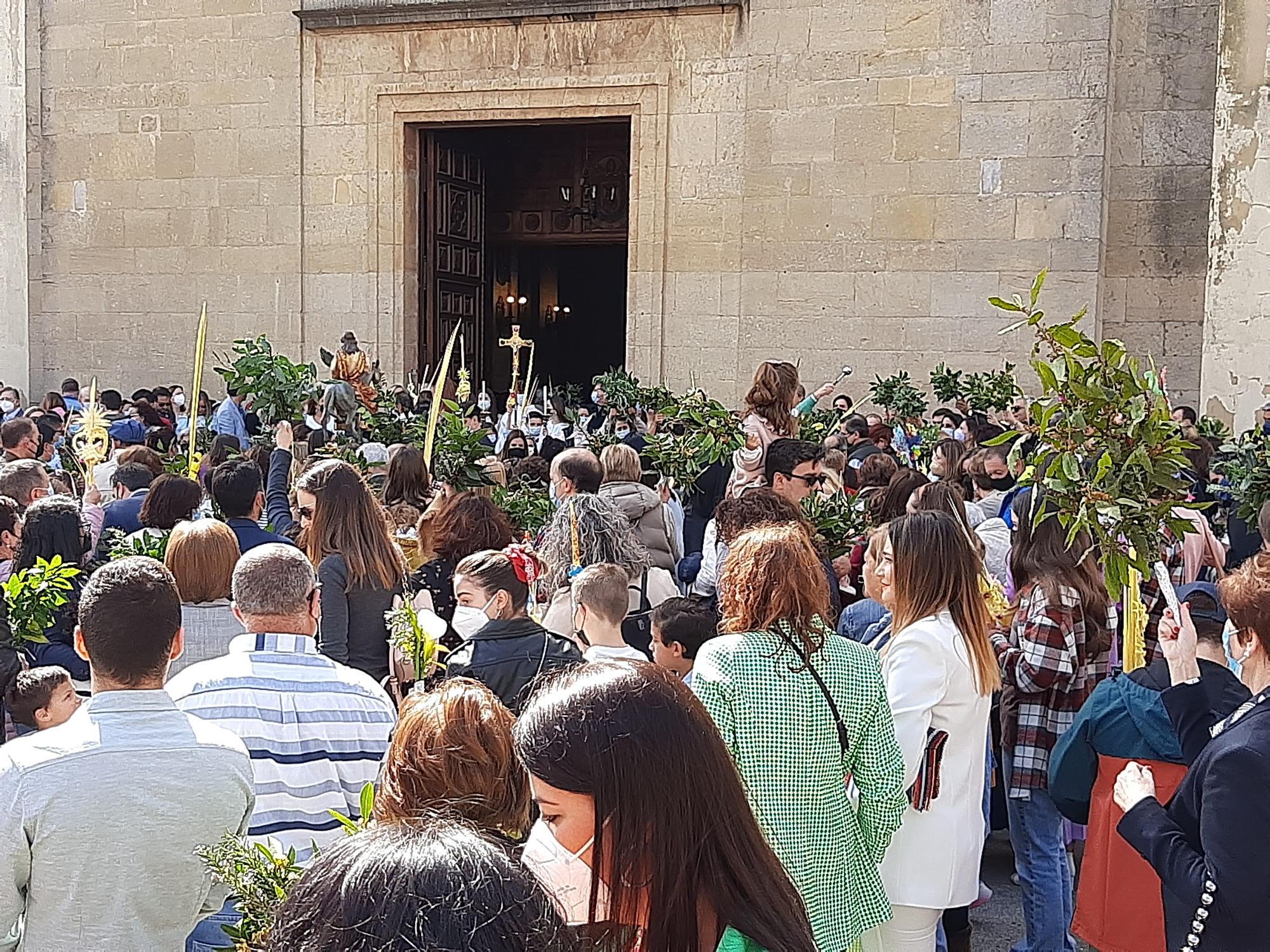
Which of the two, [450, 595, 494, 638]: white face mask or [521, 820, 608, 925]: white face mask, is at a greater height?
[521, 820, 608, 925]: white face mask

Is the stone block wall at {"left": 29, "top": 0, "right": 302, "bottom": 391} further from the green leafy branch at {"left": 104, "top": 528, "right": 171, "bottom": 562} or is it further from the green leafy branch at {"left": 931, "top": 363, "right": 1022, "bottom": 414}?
the green leafy branch at {"left": 104, "top": 528, "right": 171, "bottom": 562}

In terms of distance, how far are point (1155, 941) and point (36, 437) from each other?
25.0 ft

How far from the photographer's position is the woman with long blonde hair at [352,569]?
534cm

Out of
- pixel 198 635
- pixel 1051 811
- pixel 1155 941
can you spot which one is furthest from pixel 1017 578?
pixel 198 635

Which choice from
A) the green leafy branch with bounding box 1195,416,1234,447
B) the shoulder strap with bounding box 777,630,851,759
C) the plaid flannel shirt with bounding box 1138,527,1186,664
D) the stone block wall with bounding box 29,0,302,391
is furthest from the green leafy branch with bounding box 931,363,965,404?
the shoulder strap with bounding box 777,630,851,759

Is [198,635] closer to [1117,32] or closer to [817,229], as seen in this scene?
[817,229]

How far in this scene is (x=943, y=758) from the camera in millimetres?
4148

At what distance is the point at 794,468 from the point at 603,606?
2628 millimetres

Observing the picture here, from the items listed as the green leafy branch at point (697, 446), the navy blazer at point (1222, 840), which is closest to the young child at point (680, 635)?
the navy blazer at point (1222, 840)

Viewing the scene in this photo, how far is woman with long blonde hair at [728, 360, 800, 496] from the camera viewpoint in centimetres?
777

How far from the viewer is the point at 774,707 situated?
3.52m

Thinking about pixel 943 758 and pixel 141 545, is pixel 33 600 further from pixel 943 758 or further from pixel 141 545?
pixel 943 758

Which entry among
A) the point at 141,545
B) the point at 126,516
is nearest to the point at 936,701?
the point at 141,545

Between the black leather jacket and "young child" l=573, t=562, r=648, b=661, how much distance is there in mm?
120
